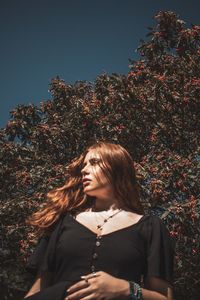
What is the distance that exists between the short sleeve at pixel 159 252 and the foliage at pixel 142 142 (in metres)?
4.77

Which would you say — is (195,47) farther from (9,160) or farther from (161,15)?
(9,160)

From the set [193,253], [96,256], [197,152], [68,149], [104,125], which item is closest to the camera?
[96,256]

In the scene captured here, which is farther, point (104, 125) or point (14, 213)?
point (104, 125)

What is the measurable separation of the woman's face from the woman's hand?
689mm

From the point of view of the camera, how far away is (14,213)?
8672 mm

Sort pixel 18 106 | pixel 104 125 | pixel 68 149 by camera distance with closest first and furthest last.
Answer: pixel 104 125, pixel 68 149, pixel 18 106

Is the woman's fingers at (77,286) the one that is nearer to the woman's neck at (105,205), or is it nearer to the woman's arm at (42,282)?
the woman's arm at (42,282)

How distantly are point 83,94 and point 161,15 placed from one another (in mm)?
3471

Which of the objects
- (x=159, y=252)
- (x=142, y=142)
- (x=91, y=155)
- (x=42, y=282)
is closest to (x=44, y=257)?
(x=42, y=282)

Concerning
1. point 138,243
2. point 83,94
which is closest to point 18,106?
point 83,94

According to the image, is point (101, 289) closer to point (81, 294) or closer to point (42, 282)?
point (81, 294)

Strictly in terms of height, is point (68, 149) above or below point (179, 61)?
below

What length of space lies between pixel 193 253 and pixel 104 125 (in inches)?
142

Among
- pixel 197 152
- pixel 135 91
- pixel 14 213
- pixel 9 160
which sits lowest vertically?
pixel 14 213
